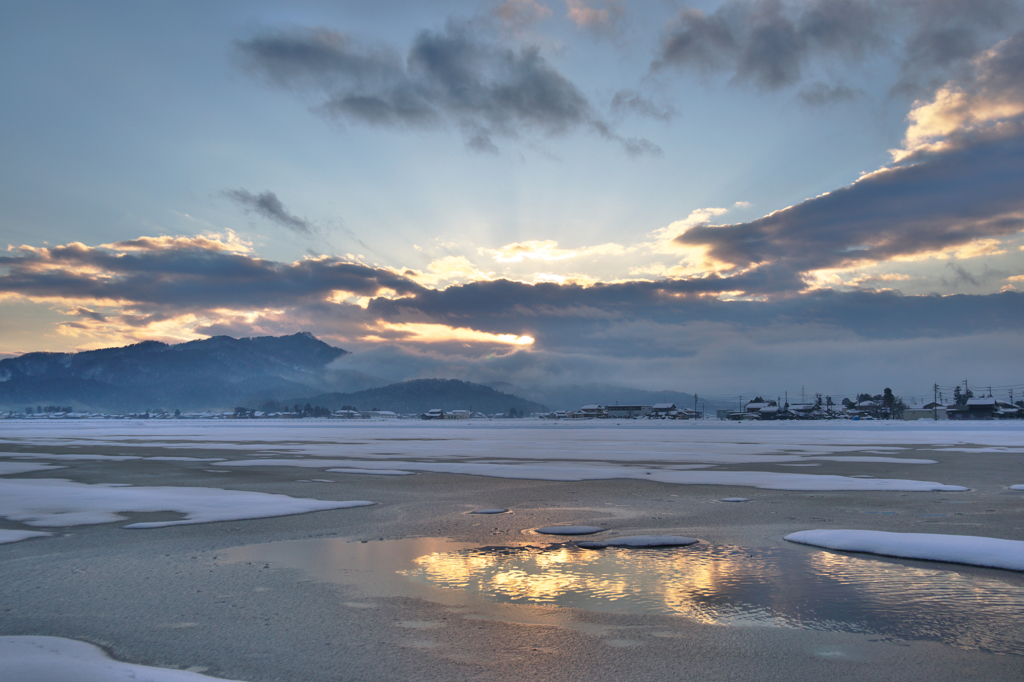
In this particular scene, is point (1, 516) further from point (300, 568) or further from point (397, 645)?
point (397, 645)

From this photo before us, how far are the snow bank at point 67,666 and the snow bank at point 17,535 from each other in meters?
6.64

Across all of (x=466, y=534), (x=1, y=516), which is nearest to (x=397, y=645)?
(x=466, y=534)

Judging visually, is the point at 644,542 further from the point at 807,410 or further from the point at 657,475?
the point at 807,410

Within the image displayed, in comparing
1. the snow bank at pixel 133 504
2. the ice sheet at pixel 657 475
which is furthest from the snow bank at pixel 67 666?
the ice sheet at pixel 657 475

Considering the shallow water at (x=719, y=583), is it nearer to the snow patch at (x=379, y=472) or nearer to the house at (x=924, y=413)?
the snow patch at (x=379, y=472)

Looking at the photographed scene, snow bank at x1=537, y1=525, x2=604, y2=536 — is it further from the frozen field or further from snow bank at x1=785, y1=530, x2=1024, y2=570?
snow bank at x1=785, y1=530, x2=1024, y2=570

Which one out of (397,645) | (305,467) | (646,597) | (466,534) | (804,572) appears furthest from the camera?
(305,467)

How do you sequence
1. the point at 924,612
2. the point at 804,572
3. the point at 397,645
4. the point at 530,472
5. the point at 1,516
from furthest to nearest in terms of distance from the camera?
1. the point at 530,472
2. the point at 1,516
3. the point at 804,572
4. the point at 924,612
5. the point at 397,645

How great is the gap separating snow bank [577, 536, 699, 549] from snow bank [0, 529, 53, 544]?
405 inches

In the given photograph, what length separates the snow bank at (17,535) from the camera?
1118 cm

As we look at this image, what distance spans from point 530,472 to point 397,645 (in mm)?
18501

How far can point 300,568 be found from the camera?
9180 millimetres

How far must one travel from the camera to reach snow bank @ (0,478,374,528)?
13.6 meters

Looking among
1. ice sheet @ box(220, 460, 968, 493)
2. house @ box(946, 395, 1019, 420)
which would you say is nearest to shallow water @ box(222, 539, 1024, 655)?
ice sheet @ box(220, 460, 968, 493)
